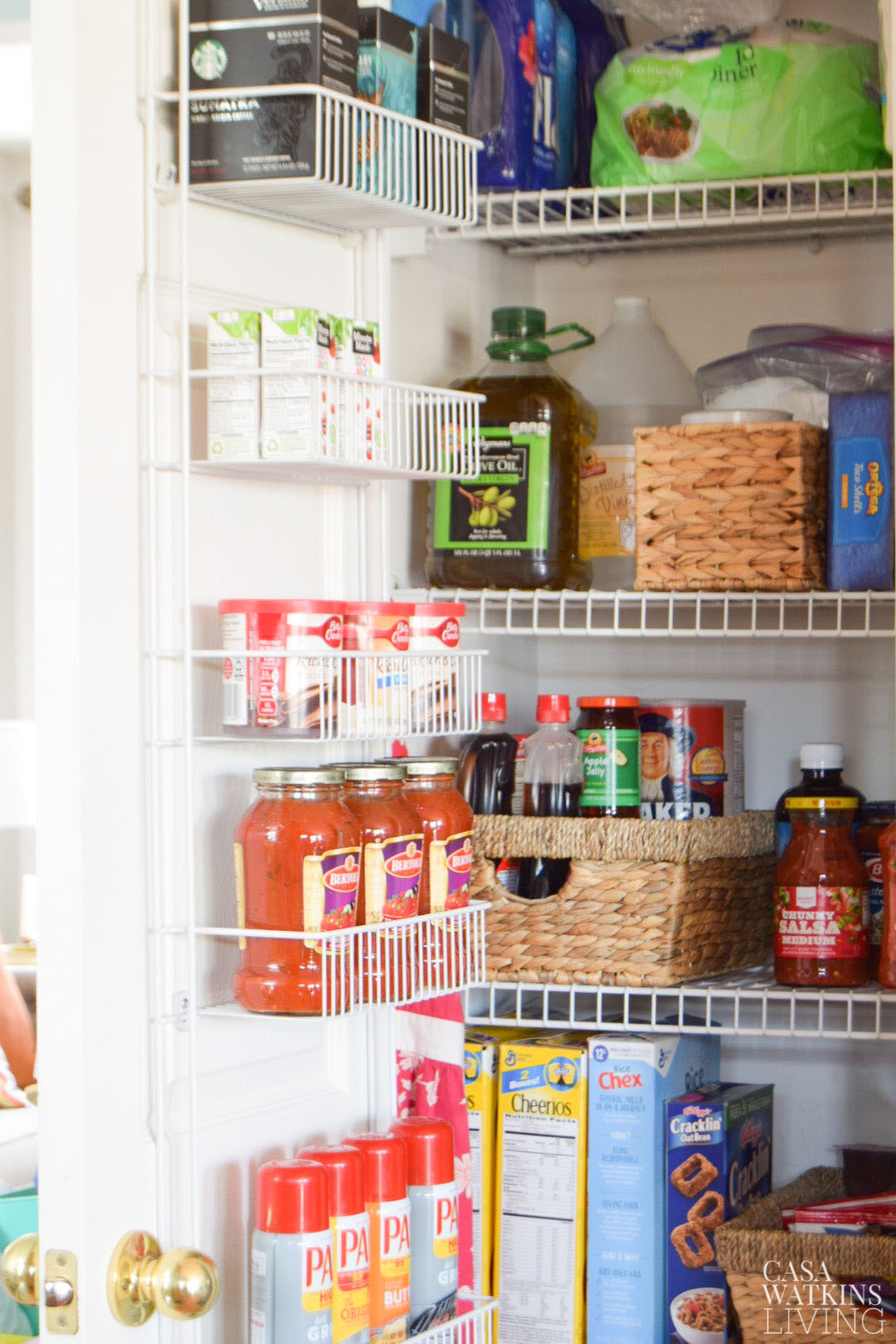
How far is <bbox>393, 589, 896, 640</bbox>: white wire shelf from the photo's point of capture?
1846 millimetres

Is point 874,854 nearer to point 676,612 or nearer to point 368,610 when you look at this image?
point 676,612

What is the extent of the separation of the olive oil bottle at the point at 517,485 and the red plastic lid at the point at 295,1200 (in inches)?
30.0

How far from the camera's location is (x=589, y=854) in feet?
6.15

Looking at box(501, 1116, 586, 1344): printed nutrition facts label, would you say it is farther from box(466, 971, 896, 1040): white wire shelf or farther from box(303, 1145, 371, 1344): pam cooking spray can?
box(303, 1145, 371, 1344): pam cooking spray can

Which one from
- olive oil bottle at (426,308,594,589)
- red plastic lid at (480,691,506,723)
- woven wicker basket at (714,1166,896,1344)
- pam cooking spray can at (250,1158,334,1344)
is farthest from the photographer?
olive oil bottle at (426,308,594,589)

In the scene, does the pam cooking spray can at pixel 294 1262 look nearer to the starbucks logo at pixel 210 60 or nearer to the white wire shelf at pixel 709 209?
the starbucks logo at pixel 210 60

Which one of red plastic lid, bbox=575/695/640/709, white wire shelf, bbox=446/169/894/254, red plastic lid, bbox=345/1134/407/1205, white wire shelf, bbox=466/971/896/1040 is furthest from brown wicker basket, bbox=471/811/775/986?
white wire shelf, bbox=446/169/894/254

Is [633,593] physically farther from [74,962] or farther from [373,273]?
[74,962]

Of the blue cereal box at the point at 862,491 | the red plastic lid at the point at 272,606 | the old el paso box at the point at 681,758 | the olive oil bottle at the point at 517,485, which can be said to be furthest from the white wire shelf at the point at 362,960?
the blue cereal box at the point at 862,491

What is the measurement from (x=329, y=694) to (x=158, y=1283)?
0.49 meters

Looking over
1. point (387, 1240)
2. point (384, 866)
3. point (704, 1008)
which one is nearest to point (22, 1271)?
point (387, 1240)

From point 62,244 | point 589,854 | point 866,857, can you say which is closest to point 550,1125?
point 589,854

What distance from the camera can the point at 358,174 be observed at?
1501 mm

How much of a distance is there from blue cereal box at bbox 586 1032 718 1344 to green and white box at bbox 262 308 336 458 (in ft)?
2.60
